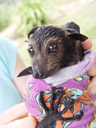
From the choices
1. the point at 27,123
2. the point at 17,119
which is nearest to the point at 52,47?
the point at 27,123

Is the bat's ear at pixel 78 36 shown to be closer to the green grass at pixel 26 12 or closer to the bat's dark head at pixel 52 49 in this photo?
the bat's dark head at pixel 52 49

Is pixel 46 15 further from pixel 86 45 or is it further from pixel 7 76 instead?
pixel 86 45

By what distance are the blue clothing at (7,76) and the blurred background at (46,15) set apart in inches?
3.7

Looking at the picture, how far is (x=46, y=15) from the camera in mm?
2320

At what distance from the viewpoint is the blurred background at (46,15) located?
1.13m

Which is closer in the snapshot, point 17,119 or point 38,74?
point 38,74

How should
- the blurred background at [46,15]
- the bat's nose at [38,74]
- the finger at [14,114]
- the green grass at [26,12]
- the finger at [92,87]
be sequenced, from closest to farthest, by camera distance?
the bat's nose at [38,74] < the finger at [92,87] < the finger at [14,114] < the blurred background at [46,15] < the green grass at [26,12]

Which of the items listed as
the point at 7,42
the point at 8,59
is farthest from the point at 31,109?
the point at 7,42

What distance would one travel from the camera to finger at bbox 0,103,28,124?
1.01 metres

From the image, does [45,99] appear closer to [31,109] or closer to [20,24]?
[31,109]

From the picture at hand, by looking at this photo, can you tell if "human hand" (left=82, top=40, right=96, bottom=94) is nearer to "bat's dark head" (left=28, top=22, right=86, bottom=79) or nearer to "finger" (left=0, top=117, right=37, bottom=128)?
"bat's dark head" (left=28, top=22, right=86, bottom=79)

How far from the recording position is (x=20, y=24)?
3184 millimetres

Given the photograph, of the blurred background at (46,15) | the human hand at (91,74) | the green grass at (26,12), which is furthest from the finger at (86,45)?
the green grass at (26,12)

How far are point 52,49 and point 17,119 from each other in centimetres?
50
